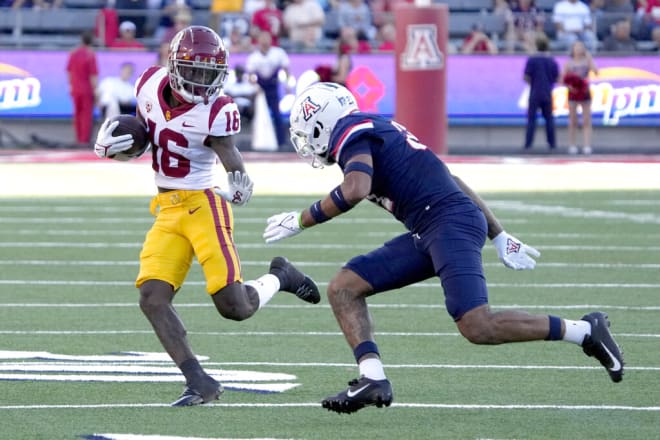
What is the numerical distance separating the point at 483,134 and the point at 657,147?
2729 millimetres

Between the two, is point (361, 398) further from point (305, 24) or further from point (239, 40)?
point (305, 24)

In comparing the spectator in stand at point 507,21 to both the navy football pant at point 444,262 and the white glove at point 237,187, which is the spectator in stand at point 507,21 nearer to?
the white glove at point 237,187

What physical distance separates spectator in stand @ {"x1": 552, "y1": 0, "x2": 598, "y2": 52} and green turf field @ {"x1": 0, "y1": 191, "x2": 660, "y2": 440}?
1110cm

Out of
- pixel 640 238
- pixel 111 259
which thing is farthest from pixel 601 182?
pixel 111 259

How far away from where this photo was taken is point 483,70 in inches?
930

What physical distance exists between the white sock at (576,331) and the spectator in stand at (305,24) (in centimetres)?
1827

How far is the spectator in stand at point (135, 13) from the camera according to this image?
81.2ft

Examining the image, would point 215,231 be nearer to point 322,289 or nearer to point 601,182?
point 322,289

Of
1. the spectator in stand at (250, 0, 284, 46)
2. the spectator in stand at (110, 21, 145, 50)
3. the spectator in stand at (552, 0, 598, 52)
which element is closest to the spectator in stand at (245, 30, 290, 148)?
the spectator in stand at (250, 0, 284, 46)

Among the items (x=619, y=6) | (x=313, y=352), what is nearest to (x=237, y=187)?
(x=313, y=352)

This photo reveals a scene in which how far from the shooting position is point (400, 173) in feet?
20.7

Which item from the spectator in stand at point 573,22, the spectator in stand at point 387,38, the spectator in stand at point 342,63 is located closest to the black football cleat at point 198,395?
the spectator in stand at point 342,63

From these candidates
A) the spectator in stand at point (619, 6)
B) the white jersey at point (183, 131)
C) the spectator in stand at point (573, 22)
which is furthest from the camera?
the spectator in stand at point (619, 6)

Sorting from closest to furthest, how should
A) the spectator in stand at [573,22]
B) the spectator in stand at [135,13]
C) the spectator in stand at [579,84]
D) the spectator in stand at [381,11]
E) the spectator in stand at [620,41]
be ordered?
the spectator in stand at [579,84], the spectator in stand at [620,41], the spectator in stand at [573,22], the spectator in stand at [135,13], the spectator in stand at [381,11]
